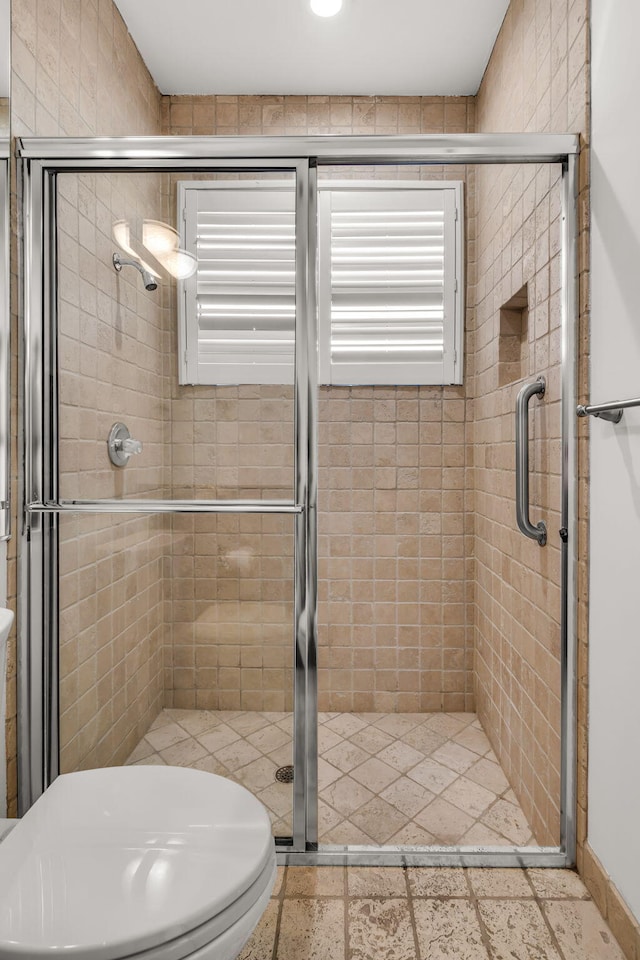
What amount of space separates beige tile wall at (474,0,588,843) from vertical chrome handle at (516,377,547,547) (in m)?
0.04

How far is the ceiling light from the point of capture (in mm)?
1827

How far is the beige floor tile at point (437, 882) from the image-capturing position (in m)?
1.32

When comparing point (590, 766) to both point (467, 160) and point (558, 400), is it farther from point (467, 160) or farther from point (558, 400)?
point (467, 160)

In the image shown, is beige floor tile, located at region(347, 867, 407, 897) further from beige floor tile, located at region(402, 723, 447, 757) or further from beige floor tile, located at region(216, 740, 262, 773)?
beige floor tile, located at region(402, 723, 447, 757)

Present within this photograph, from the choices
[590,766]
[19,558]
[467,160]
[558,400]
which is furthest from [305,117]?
[590,766]

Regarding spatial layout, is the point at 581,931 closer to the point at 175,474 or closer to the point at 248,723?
the point at 248,723

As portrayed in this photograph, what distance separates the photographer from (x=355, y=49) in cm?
207

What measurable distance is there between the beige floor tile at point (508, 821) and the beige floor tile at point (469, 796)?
2cm

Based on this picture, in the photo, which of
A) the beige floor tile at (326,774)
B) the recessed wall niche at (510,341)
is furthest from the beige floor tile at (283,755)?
the recessed wall niche at (510,341)

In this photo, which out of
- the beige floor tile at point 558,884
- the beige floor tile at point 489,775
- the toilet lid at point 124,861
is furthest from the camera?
the beige floor tile at point 489,775

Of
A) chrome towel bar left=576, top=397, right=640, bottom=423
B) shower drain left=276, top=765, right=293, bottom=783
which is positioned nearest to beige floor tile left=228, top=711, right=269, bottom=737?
shower drain left=276, top=765, right=293, bottom=783

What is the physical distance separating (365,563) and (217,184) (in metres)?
1.48

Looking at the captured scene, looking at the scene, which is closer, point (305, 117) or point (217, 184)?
point (217, 184)

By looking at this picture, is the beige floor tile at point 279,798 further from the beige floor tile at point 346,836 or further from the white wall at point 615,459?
the white wall at point 615,459
